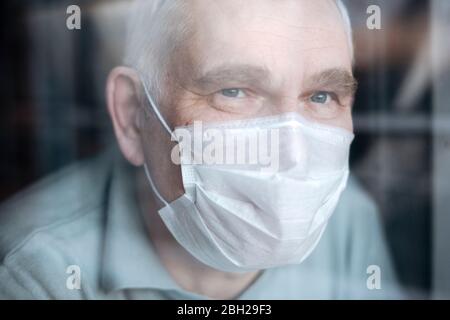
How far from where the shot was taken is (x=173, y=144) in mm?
1840

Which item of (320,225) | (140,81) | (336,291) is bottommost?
(336,291)

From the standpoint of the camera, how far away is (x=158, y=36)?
6.18 feet

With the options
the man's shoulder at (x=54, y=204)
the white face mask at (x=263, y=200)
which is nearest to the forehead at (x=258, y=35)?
the white face mask at (x=263, y=200)

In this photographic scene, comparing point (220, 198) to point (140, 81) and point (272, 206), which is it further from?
point (140, 81)

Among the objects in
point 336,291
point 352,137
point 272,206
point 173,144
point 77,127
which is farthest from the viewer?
point 77,127

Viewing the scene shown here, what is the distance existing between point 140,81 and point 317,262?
32.1 inches

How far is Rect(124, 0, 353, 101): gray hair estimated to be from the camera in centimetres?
185

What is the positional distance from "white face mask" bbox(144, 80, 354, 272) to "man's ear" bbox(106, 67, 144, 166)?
0.39ft

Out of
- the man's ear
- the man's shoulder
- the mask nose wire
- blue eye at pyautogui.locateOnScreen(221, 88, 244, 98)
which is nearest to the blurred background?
the man's shoulder

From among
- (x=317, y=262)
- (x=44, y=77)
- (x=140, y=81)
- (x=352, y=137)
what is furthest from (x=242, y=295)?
(x=44, y=77)

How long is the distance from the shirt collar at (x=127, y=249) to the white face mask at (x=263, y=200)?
21 cm

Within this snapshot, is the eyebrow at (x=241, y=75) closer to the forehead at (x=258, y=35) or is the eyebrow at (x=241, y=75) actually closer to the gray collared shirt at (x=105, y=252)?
the forehead at (x=258, y=35)

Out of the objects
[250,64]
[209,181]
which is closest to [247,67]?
[250,64]

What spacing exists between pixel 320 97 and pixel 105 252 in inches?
32.1
